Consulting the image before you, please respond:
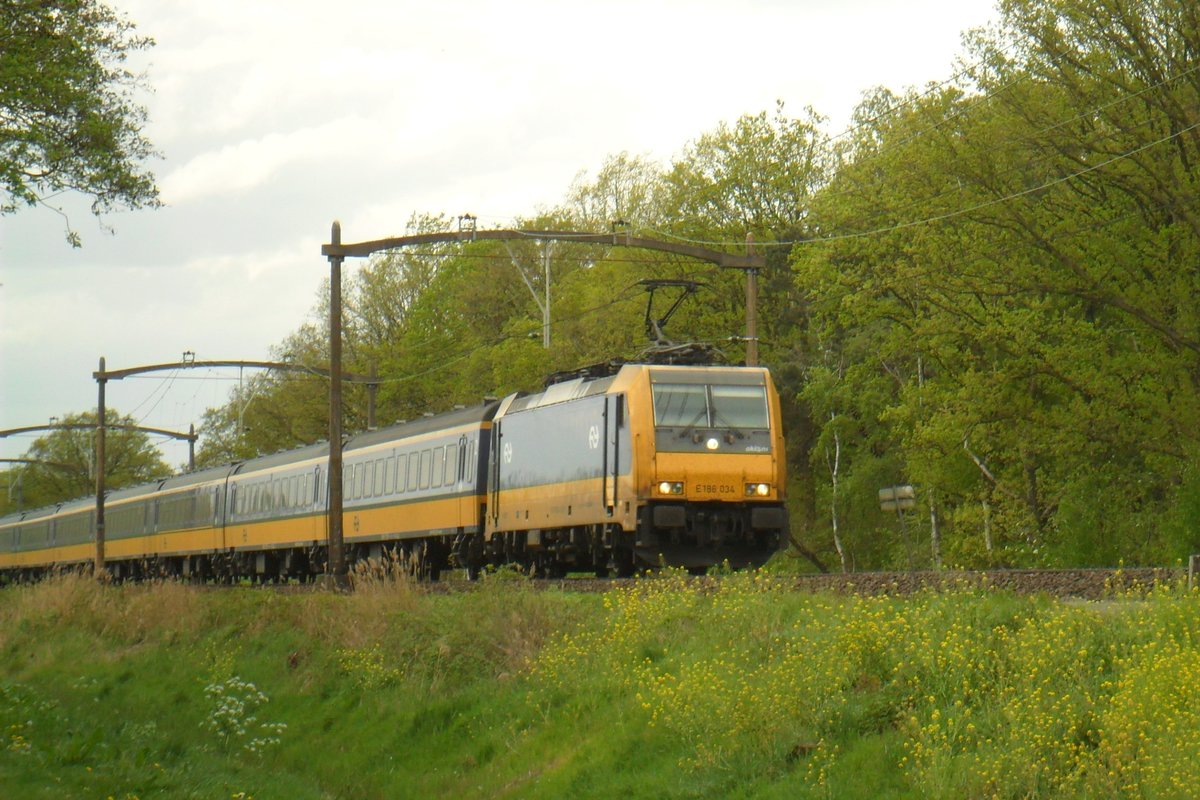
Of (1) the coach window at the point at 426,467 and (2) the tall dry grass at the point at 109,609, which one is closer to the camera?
(2) the tall dry grass at the point at 109,609

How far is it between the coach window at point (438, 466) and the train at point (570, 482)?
37 millimetres

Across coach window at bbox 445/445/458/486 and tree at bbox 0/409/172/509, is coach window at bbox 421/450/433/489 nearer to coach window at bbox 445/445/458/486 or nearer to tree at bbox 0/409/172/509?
coach window at bbox 445/445/458/486

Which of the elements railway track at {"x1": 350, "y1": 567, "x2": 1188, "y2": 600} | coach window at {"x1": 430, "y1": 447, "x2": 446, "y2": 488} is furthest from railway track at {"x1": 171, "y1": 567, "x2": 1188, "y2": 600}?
coach window at {"x1": 430, "y1": 447, "x2": 446, "y2": 488}

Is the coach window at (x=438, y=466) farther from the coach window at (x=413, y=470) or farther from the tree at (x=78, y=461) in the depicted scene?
the tree at (x=78, y=461)

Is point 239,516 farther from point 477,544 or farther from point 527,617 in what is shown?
point 527,617

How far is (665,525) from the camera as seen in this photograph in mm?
21766

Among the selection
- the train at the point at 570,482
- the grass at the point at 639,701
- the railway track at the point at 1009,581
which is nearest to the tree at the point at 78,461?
the train at the point at 570,482

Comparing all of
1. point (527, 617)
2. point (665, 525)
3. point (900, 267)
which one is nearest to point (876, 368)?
point (900, 267)

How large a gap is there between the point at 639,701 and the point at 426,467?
17577 millimetres

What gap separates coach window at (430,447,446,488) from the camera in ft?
98.3

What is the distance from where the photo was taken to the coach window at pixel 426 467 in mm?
30656

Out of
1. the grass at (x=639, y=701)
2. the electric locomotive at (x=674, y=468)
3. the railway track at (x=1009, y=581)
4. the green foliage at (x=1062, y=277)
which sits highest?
the green foliage at (x=1062, y=277)

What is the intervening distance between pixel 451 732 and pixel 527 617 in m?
2.05

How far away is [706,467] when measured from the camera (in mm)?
22297
